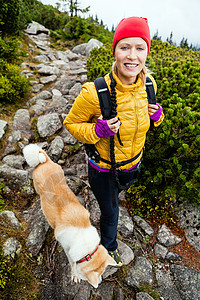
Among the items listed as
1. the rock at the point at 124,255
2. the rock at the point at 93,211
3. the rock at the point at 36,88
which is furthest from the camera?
the rock at the point at 36,88

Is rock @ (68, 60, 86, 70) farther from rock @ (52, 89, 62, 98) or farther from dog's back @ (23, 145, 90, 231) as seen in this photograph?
dog's back @ (23, 145, 90, 231)

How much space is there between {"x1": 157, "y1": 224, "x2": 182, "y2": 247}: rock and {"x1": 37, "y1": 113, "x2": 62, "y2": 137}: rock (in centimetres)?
361

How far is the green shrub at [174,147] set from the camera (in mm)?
2842

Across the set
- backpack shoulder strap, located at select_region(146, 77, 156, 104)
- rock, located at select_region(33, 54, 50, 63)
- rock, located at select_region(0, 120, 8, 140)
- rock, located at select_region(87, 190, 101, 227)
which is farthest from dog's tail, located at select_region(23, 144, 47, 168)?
rock, located at select_region(33, 54, 50, 63)

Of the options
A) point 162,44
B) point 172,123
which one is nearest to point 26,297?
point 172,123

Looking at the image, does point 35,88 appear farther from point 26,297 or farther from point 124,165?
point 26,297

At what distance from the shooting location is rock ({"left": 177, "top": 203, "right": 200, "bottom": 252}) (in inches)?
130

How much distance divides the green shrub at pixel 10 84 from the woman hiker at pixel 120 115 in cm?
437

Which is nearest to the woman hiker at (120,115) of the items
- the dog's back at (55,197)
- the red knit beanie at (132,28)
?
the red knit beanie at (132,28)

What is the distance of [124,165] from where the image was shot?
2.17 metres

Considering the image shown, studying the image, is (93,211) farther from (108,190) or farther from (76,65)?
(76,65)

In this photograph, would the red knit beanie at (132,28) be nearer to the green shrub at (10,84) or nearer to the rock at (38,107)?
the rock at (38,107)

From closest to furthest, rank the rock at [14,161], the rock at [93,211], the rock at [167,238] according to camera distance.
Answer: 1. the rock at [167,238]
2. the rock at [93,211]
3. the rock at [14,161]

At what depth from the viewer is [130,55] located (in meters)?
1.70
